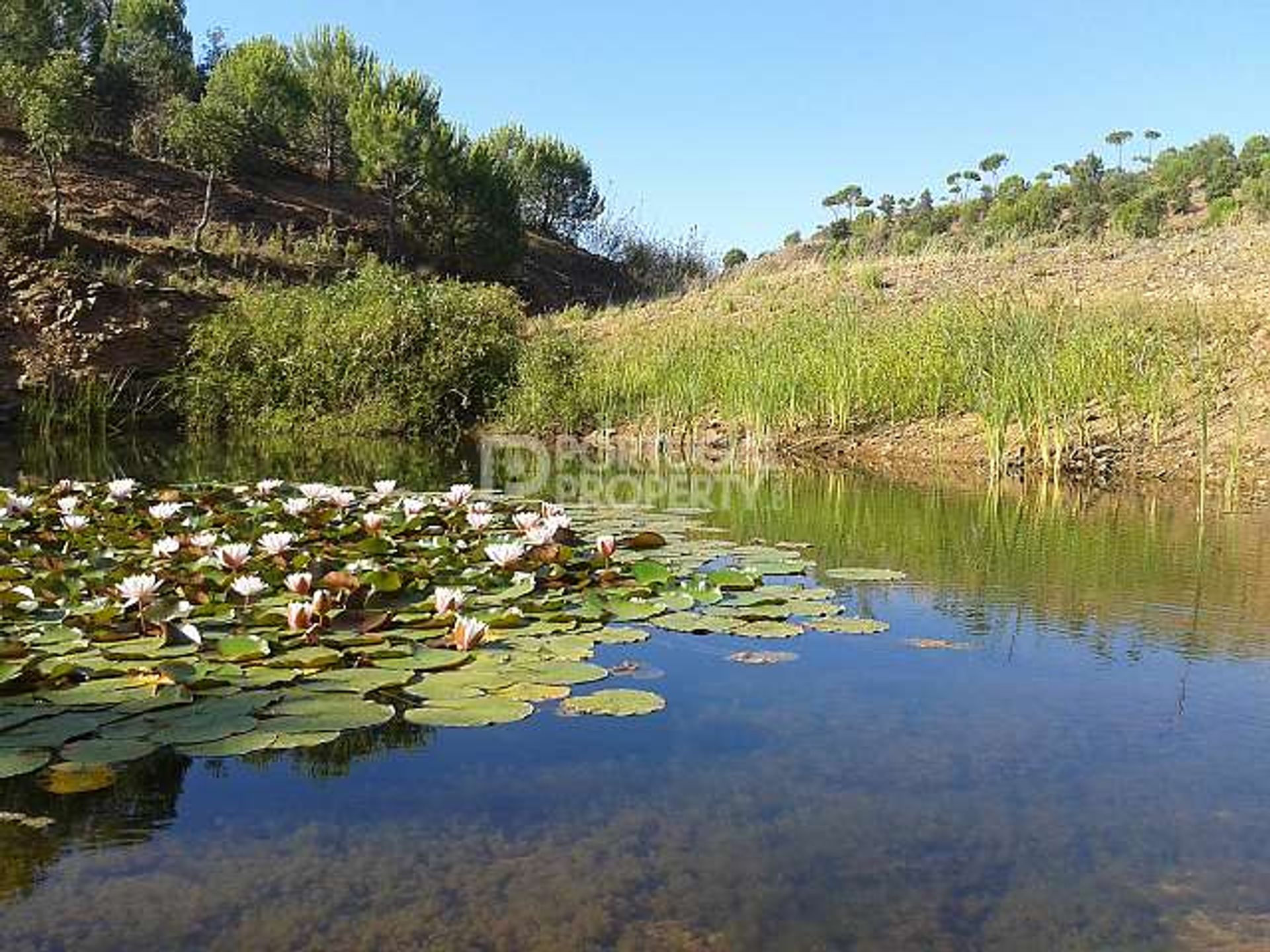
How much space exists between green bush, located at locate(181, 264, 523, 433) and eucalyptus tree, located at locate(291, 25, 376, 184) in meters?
23.7

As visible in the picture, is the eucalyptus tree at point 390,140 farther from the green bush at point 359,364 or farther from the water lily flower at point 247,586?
the water lily flower at point 247,586

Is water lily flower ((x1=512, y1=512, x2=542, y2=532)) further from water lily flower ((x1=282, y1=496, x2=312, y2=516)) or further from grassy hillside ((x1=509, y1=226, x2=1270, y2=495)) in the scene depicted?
grassy hillside ((x1=509, y1=226, x2=1270, y2=495))

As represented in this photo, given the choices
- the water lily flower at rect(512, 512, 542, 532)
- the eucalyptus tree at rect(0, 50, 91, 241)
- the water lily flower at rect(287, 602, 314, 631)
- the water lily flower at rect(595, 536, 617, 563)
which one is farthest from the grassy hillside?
the eucalyptus tree at rect(0, 50, 91, 241)

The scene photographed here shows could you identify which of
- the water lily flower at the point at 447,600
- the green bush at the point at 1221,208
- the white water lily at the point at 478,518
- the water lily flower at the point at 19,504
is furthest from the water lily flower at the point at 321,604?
the green bush at the point at 1221,208

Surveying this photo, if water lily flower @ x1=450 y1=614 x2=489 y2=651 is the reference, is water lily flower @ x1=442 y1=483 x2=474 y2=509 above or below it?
above

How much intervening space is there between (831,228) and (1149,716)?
167 feet

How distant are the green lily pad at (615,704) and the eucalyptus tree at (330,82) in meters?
36.5

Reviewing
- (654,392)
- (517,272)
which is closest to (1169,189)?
(517,272)

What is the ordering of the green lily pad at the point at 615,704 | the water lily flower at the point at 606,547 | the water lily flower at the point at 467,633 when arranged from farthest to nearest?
the water lily flower at the point at 606,547
the water lily flower at the point at 467,633
the green lily pad at the point at 615,704

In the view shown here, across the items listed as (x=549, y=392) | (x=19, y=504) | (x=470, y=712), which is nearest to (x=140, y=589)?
(x=470, y=712)

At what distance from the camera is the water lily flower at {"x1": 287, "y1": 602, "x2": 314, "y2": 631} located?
286 cm

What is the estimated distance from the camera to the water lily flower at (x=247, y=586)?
3039mm

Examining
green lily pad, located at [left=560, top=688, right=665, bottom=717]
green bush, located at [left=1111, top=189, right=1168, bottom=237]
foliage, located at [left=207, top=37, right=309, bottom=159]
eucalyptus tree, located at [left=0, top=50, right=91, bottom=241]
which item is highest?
foliage, located at [left=207, top=37, right=309, bottom=159]

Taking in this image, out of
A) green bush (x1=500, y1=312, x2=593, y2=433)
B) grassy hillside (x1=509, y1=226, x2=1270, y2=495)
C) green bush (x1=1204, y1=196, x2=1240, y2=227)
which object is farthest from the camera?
green bush (x1=1204, y1=196, x2=1240, y2=227)
